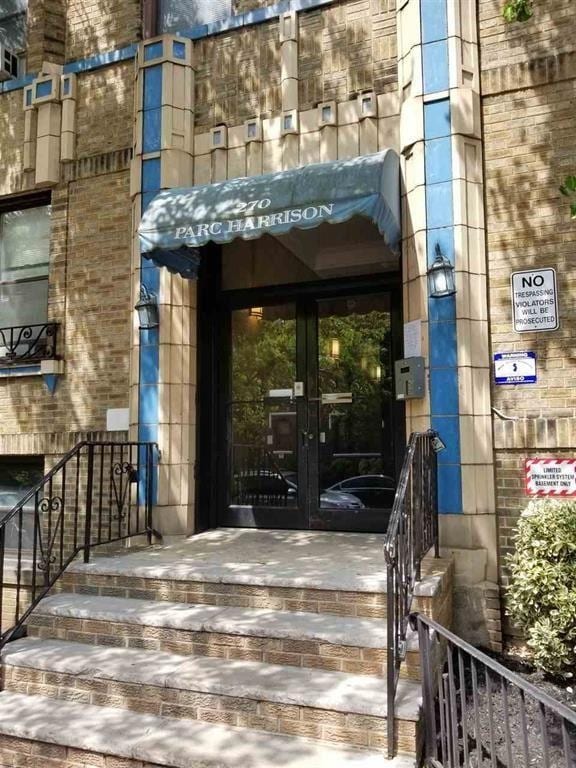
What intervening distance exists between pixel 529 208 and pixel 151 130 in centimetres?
363

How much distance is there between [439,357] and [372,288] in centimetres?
141

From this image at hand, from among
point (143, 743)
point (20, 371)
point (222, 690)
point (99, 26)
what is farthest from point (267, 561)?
point (99, 26)

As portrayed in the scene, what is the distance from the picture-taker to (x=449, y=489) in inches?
187

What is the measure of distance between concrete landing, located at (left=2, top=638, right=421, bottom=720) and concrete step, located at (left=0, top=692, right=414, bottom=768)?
0.18 m

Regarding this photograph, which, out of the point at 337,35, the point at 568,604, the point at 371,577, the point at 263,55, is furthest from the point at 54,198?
the point at 568,604

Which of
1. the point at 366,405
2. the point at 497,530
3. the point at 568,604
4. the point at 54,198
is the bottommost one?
the point at 568,604

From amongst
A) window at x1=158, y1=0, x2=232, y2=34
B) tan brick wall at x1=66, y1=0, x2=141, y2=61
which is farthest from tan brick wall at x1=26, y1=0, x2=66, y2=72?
window at x1=158, y1=0, x2=232, y2=34

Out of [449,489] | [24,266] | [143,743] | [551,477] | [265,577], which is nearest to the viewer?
[143,743]

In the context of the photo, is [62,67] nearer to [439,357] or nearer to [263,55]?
[263,55]

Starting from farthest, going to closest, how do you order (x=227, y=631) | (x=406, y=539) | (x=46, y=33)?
(x=46, y=33) < (x=227, y=631) < (x=406, y=539)

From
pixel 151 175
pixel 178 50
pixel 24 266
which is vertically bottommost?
pixel 24 266

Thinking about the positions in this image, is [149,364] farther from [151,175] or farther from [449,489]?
[449,489]

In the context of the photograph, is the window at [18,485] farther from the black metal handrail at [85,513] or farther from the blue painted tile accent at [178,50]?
the blue painted tile accent at [178,50]

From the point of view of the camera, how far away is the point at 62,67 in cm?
692
